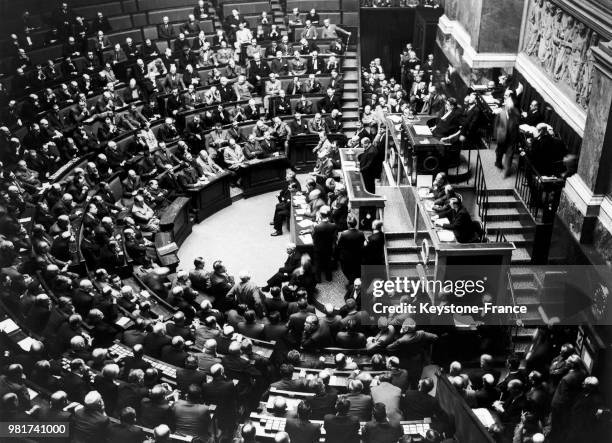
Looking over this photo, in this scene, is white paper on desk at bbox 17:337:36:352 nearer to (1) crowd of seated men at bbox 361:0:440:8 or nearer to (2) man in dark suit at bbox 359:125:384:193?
(2) man in dark suit at bbox 359:125:384:193

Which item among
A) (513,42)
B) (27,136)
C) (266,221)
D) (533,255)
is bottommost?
(266,221)

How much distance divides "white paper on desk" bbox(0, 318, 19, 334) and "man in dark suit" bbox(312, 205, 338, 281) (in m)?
6.00

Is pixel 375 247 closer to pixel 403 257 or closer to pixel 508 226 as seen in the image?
pixel 403 257

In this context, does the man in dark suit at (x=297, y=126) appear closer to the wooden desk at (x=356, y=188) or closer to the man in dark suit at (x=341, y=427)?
the wooden desk at (x=356, y=188)

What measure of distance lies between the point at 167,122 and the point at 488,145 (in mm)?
8492

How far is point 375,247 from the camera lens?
44.8 ft

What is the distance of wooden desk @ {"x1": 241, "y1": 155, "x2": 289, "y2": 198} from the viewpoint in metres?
19.5

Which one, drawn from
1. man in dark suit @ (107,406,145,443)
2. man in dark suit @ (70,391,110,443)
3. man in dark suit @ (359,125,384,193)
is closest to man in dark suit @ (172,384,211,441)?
man in dark suit @ (107,406,145,443)

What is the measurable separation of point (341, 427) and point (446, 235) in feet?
15.6

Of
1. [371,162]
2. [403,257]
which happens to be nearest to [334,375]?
[403,257]

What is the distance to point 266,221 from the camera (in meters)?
18.4

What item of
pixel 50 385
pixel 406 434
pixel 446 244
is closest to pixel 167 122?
pixel 446 244

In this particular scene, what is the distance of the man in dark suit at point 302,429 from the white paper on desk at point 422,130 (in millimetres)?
7703

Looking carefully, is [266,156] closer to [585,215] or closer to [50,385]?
[585,215]
